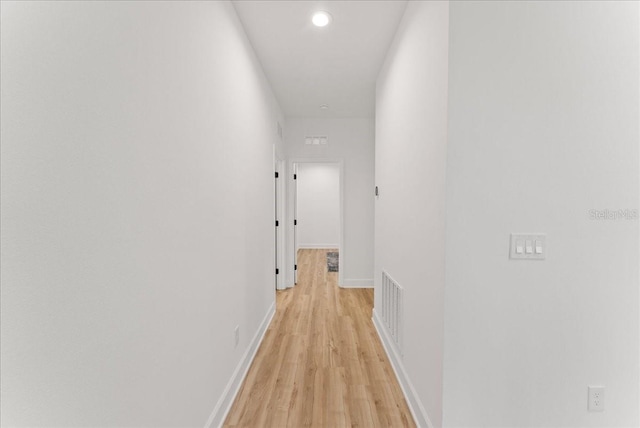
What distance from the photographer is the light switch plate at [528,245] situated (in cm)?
143

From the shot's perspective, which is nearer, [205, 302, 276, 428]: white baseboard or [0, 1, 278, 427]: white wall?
[0, 1, 278, 427]: white wall

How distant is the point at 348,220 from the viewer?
487cm

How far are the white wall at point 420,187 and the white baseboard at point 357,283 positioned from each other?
2274mm

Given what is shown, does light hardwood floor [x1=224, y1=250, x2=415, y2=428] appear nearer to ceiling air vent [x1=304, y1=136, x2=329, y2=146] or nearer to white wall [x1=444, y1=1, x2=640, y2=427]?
white wall [x1=444, y1=1, x2=640, y2=427]

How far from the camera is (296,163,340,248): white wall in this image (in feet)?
29.4

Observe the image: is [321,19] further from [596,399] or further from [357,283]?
[357,283]

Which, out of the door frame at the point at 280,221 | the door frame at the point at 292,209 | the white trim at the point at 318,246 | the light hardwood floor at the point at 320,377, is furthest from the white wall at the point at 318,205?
the light hardwood floor at the point at 320,377

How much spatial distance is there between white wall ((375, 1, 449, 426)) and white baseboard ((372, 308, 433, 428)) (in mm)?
17

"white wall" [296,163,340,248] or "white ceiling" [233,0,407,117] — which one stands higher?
"white ceiling" [233,0,407,117]

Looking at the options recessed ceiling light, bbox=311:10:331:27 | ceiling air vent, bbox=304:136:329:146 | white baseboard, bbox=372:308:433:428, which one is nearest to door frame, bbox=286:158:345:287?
ceiling air vent, bbox=304:136:329:146

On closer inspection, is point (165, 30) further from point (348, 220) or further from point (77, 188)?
point (348, 220)

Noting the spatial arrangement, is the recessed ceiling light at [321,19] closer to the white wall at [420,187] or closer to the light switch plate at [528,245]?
the white wall at [420,187]

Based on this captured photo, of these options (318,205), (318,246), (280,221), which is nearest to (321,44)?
(280,221)

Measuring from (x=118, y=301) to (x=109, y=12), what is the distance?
86cm
